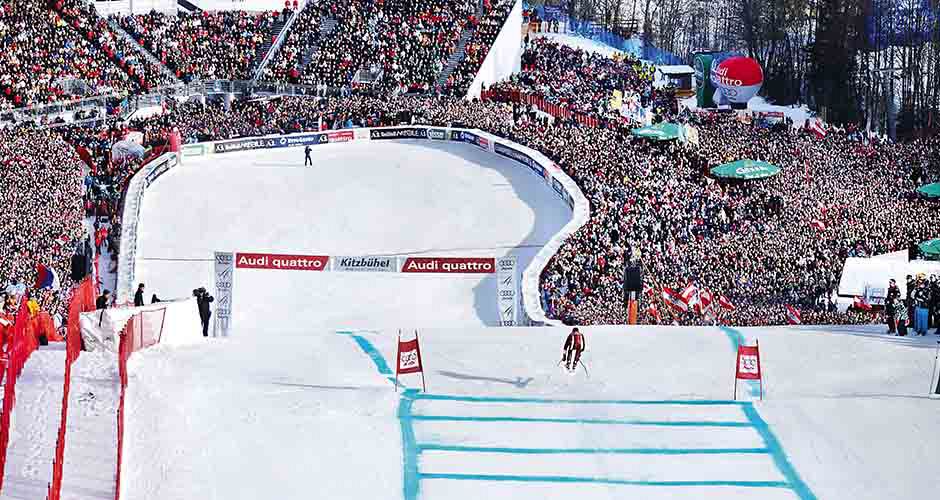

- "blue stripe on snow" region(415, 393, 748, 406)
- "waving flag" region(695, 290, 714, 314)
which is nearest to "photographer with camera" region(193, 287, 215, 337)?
"blue stripe on snow" region(415, 393, 748, 406)

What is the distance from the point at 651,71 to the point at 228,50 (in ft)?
64.5

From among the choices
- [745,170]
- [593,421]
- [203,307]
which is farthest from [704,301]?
[745,170]

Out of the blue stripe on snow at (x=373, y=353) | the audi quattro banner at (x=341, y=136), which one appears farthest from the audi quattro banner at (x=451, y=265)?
the audi quattro banner at (x=341, y=136)

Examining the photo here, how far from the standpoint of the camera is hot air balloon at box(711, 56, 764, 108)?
68562 millimetres

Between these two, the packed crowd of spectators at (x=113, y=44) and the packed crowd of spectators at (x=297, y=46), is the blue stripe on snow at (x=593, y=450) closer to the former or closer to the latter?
the packed crowd of spectators at (x=113, y=44)

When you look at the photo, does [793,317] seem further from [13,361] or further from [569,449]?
[13,361]

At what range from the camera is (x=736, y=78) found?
6881cm

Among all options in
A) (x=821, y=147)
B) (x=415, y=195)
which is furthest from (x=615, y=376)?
(x=821, y=147)

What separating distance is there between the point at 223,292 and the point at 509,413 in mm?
9775

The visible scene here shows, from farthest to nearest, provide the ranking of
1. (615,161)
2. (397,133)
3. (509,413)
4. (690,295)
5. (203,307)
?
(397,133) → (615,161) → (690,295) → (203,307) → (509,413)

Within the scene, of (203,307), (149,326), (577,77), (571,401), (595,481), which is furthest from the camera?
(577,77)

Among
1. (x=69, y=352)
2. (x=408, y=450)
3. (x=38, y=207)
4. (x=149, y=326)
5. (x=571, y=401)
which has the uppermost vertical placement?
(x=38, y=207)

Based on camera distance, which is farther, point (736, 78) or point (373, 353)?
point (736, 78)

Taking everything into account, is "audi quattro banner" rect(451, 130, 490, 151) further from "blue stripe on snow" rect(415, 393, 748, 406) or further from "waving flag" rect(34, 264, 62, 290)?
"blue stripe on snow" rect(415, 393, 748, 406)
